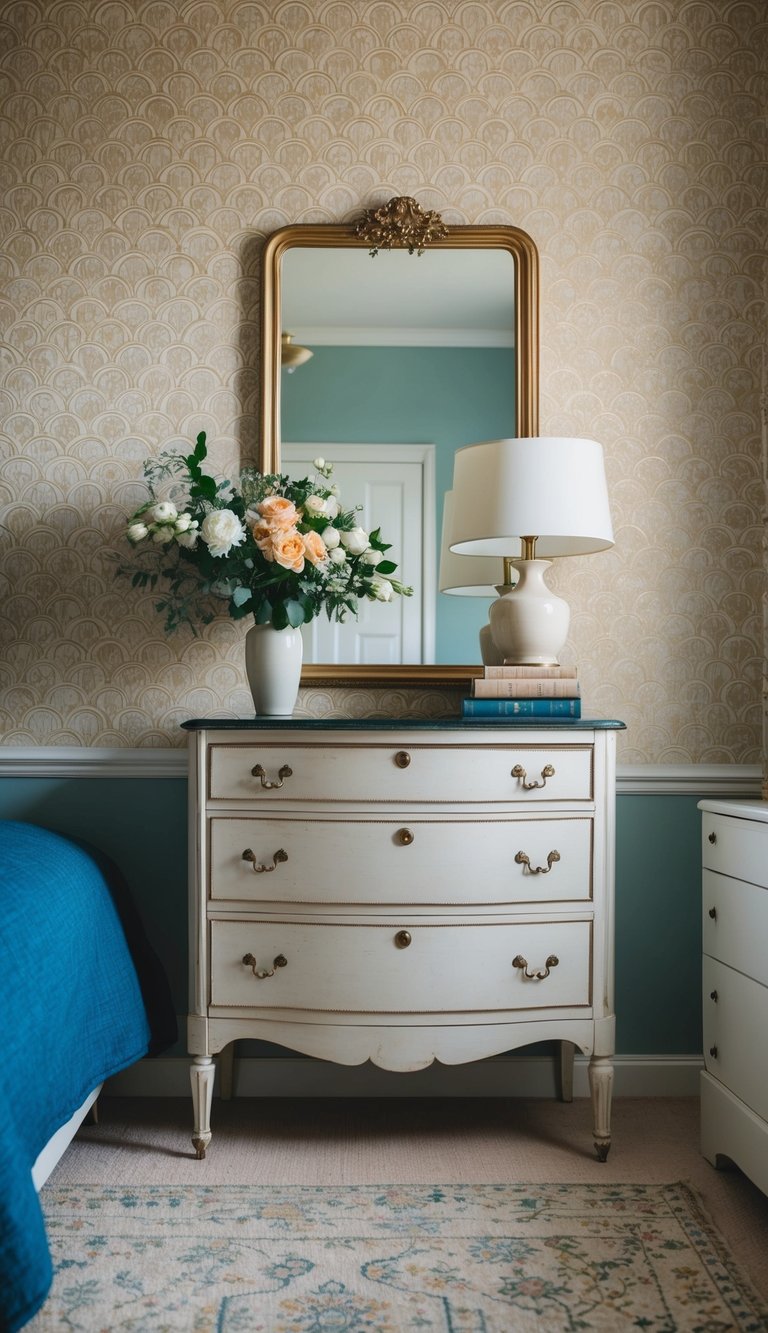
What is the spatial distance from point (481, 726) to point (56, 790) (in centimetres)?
120

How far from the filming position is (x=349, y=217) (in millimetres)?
2572

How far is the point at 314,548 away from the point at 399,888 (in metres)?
0.76

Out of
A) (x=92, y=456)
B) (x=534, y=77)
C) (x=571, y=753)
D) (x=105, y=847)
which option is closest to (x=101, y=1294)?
(x=105, y=847)

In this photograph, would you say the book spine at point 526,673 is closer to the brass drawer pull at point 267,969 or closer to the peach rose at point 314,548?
the peach rose at point 314,548

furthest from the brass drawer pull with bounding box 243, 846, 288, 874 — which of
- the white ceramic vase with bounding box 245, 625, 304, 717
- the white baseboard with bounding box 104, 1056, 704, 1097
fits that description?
the white baseboard with bounding box 104, 1056, 704, 1097

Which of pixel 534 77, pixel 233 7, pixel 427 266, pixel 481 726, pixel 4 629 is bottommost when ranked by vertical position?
pixel 481 726

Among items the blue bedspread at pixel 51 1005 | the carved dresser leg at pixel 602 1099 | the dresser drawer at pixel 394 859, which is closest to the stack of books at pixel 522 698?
the dresser drawer at pixel 394 859

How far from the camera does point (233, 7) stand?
2.57 m

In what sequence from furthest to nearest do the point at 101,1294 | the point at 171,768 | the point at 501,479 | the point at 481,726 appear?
the point at 171,768
the point at 501,479
the point at 481,726
the point at 101,1294

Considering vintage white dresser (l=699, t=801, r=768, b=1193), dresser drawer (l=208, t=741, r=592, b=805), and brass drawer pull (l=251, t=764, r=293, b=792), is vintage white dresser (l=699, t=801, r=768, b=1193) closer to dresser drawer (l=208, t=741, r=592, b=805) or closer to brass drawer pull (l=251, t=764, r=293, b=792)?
dresser drawer (l=208, t=741, r=592, b=805)

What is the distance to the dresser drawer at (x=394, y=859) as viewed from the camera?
2.06m

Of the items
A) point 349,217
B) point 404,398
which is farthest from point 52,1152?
point 349,217

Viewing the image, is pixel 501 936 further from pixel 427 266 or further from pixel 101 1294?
pixel 427 266

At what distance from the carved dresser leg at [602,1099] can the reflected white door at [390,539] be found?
1.03 metres
